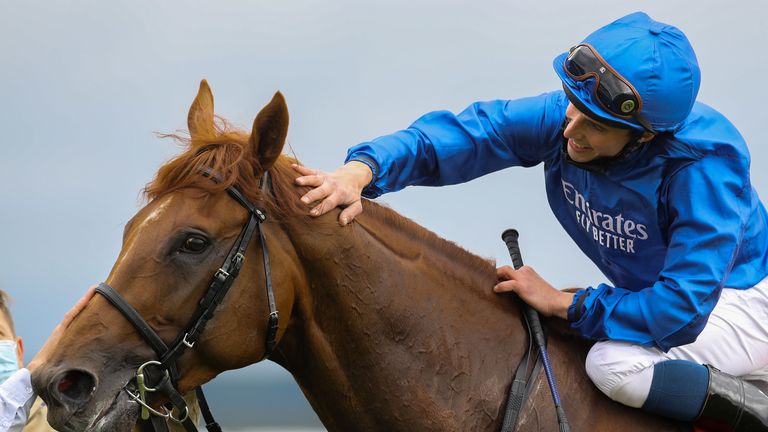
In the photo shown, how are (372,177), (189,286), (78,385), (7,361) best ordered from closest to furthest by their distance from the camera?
(78,385) → (189,286) → (372,177) → (7,361)

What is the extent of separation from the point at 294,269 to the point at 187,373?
45cm

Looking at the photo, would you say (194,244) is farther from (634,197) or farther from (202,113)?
(634,197)

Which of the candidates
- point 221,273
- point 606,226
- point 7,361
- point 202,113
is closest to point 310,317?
point 221,273

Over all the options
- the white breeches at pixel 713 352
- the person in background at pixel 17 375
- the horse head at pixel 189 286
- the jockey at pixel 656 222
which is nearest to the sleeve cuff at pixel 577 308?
the jockey at pixel 656 222

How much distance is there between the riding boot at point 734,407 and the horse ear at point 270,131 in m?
1.58

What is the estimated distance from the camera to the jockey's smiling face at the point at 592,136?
2.93 metres

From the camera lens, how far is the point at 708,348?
2955 mm

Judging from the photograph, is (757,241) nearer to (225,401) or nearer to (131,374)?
(131,374)

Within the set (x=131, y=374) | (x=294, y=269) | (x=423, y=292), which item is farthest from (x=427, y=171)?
(x=131, y=374)

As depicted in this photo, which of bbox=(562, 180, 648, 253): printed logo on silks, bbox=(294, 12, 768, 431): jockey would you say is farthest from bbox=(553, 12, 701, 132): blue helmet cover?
bbox=(562, 180, 648, 253): printed logo on silks

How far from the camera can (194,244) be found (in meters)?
2.58

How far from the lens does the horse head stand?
2447 mm

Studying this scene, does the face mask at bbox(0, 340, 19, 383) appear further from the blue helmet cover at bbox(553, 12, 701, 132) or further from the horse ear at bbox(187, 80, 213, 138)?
the blue helmet cover at bbox(553, 12, 701, 132)

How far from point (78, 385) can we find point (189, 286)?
0.41m
